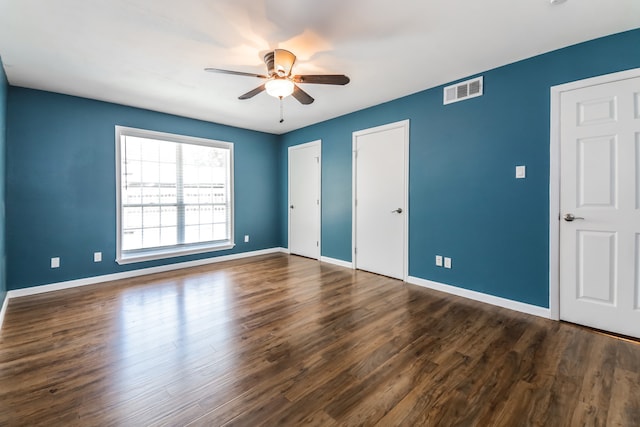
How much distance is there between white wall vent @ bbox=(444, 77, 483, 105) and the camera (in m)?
3.08

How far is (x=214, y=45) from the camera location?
2.46 metres

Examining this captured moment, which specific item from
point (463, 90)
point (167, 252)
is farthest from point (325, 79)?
point (167, 252)

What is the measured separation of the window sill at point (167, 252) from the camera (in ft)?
13.3

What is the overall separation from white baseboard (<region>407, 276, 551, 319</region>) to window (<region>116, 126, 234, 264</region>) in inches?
137

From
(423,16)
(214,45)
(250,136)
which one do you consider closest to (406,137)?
(423,16)

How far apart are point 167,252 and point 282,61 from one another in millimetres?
3510

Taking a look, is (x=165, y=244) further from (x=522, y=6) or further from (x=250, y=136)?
(x=522, y=6)

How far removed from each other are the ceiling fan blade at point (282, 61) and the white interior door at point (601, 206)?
101 inches

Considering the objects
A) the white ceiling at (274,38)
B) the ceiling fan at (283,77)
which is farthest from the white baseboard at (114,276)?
the ceiling fan at (283,77)

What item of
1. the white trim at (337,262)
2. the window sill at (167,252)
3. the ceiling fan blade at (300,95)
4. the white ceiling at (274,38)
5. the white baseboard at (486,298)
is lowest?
the white baseboard at (486,298)

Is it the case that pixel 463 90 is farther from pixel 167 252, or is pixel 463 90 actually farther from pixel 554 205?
pixel 167 252

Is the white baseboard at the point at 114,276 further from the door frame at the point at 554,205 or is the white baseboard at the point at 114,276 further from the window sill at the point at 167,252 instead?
the door frame at the point at 554,205

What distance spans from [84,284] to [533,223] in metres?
5.51

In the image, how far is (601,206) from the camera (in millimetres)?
2395
